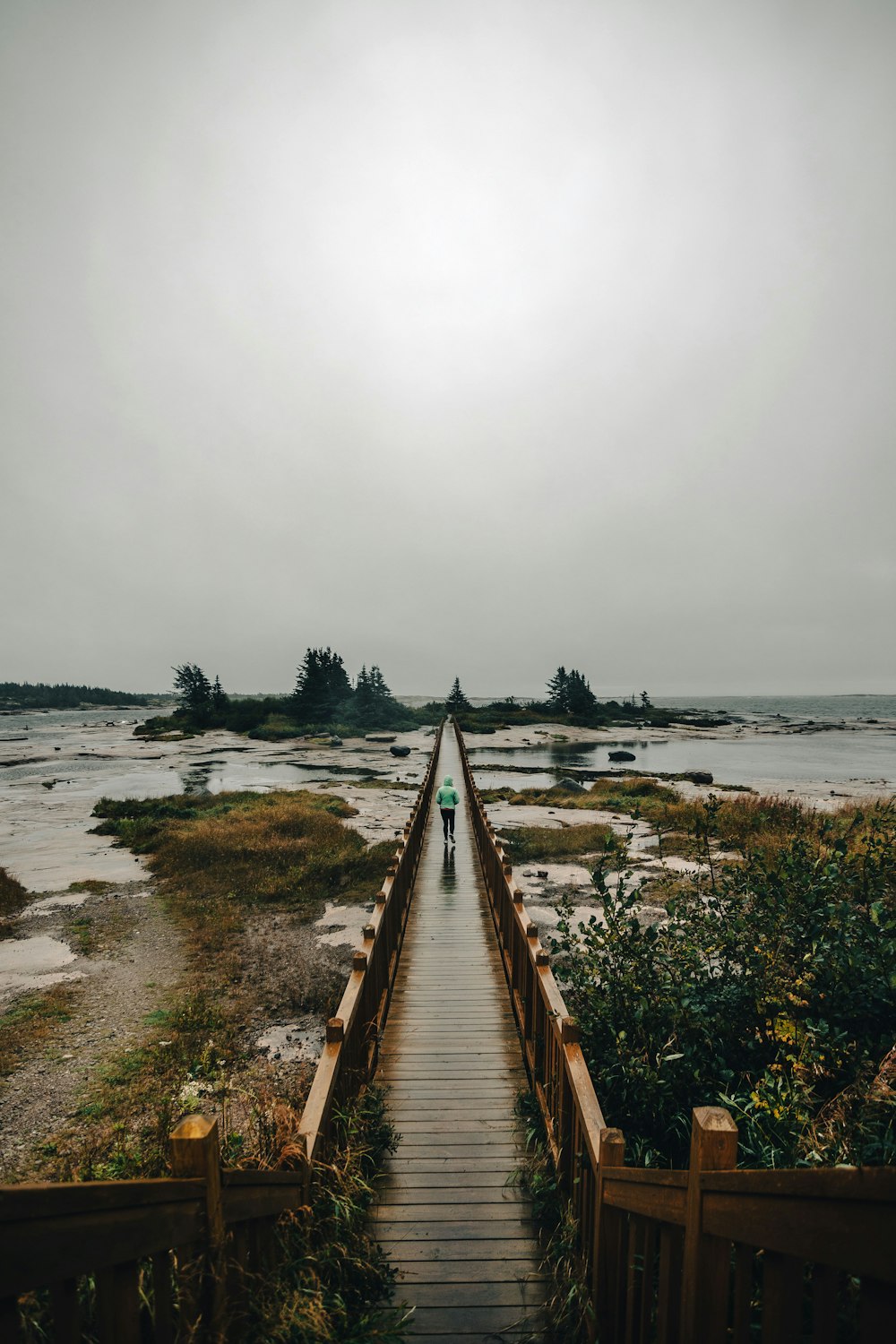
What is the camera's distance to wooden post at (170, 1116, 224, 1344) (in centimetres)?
194

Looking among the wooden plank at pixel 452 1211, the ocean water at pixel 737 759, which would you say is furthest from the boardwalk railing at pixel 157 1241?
the ocean water at pixel 737 759

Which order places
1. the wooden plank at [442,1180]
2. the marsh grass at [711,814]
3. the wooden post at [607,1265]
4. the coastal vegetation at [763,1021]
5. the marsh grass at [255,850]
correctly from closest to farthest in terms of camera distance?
1. the wooden post at [607,1265]
2. the coastal vegetation at [763,1021]
3. the wooden plank at [442,1180]
4. the marsh grass at [711,814]
5. the marsh grass at [255,850]

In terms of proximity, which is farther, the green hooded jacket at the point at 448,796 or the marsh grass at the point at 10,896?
the green hooded jacket at the point at 448,796

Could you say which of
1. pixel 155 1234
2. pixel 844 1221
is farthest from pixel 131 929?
pixel 844 1221

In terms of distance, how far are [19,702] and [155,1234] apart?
203 meters

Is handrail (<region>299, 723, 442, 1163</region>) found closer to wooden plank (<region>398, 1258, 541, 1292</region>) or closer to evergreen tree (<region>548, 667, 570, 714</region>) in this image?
wooden plank (<region>398, 1258, 541, 1292</region>)

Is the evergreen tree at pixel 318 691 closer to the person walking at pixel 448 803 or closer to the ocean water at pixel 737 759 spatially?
the ocean water at pixel 737 759

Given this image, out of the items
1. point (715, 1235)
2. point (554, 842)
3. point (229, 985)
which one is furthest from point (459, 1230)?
point (554, 842)

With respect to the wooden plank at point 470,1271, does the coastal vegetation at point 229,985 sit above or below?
below

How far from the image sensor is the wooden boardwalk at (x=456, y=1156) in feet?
10.5

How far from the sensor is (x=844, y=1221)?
121 centimetres

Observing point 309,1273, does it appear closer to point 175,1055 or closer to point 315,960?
point 175,1055

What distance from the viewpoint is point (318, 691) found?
236 feet

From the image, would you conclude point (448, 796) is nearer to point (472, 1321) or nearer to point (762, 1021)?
point (762, 1021)
